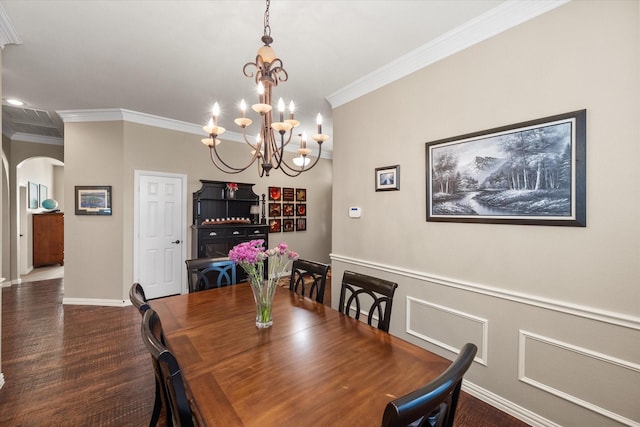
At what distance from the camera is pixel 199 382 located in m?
1.05


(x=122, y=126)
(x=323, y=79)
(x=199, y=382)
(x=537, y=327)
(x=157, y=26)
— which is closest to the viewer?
(x=199, y=382)

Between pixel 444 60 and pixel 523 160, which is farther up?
pixel 444 60

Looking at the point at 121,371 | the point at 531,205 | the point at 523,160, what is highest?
the point at 523,160

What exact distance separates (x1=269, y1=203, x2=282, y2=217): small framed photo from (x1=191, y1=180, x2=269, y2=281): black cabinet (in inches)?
14.6

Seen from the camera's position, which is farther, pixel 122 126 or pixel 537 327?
pixel 122 126

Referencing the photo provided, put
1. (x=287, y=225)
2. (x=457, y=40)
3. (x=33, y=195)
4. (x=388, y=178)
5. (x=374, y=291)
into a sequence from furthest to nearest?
(x=33, y=195) → (x=287, y=225) → (x=388, y=178) → (x=457, y=40) → (x=374, y=291)

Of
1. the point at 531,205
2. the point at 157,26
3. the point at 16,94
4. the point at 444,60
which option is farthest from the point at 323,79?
the point at 16,94

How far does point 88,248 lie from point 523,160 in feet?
17.4

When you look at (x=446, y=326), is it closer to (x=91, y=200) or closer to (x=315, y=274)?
(x=315, y=274)

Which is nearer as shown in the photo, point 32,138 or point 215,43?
point 215,43

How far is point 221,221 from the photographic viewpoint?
15.2 ft

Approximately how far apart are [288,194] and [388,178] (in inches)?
133

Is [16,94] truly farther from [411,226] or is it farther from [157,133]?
[411,226]

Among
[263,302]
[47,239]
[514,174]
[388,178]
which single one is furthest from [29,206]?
[514,174]
